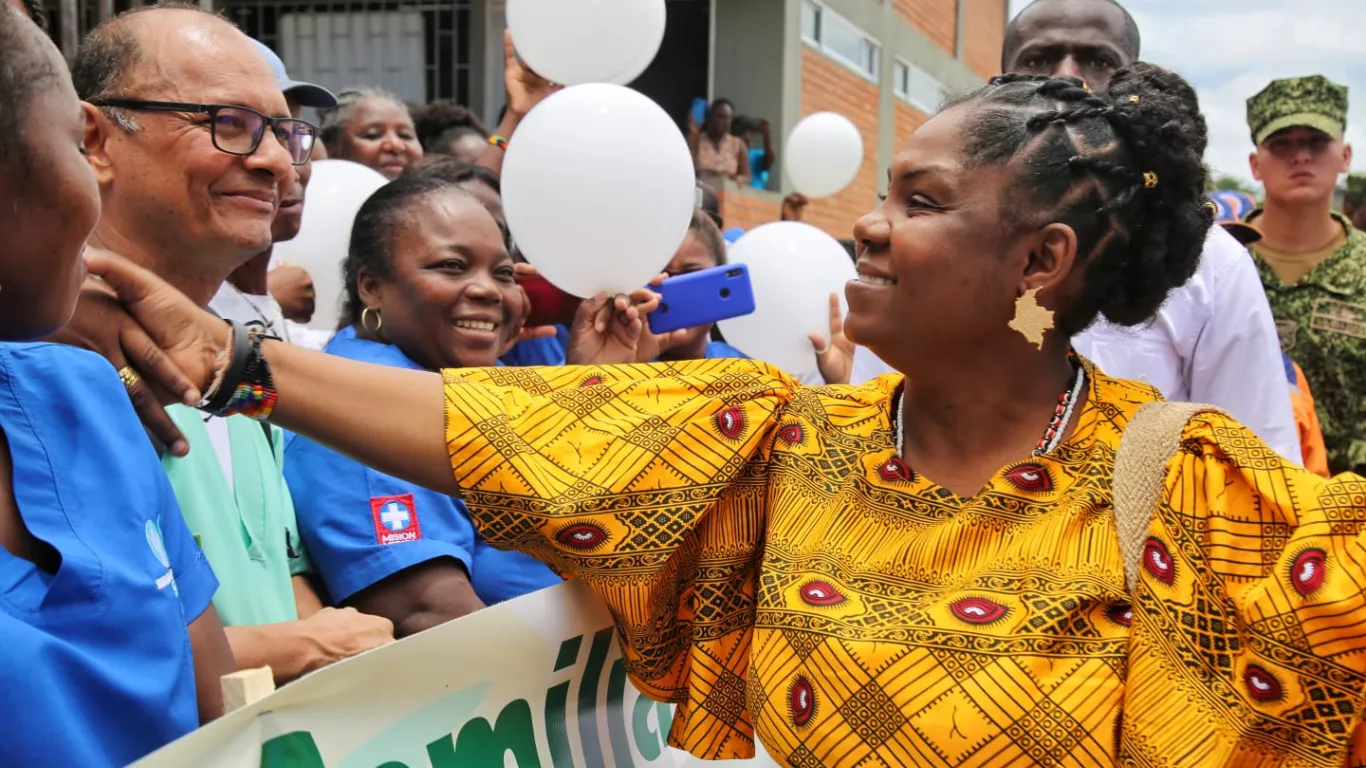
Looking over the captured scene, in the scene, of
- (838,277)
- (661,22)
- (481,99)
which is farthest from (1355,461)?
(481,99)

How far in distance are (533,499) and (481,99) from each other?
331 inches

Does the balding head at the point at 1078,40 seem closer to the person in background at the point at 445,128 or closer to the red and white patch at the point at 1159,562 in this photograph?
the red and white patch at the point at 1159,562

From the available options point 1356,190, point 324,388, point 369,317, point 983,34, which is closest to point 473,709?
point 324,388

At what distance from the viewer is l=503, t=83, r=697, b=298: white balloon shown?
3416 mm

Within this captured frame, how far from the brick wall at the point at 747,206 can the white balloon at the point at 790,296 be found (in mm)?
5912

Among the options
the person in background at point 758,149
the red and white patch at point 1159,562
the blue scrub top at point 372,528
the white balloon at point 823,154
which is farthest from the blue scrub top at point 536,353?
the person in background at point 758,149

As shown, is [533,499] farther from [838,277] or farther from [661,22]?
[661,22]

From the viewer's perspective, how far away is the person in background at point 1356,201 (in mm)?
8289

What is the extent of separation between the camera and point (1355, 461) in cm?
462

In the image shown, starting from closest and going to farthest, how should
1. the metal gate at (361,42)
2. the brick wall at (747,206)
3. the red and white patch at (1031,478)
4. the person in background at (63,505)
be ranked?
1. the person in background at (63,505)
2. the red and white patch at (1031,478)
3. the metal gate at (361,42)
4. the brick wall at (747,206)

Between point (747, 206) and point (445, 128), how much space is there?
5558mm

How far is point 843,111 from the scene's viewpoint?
14180mm

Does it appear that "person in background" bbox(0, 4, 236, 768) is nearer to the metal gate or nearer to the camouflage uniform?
the metal gate

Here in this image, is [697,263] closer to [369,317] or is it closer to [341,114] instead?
[369,317]
